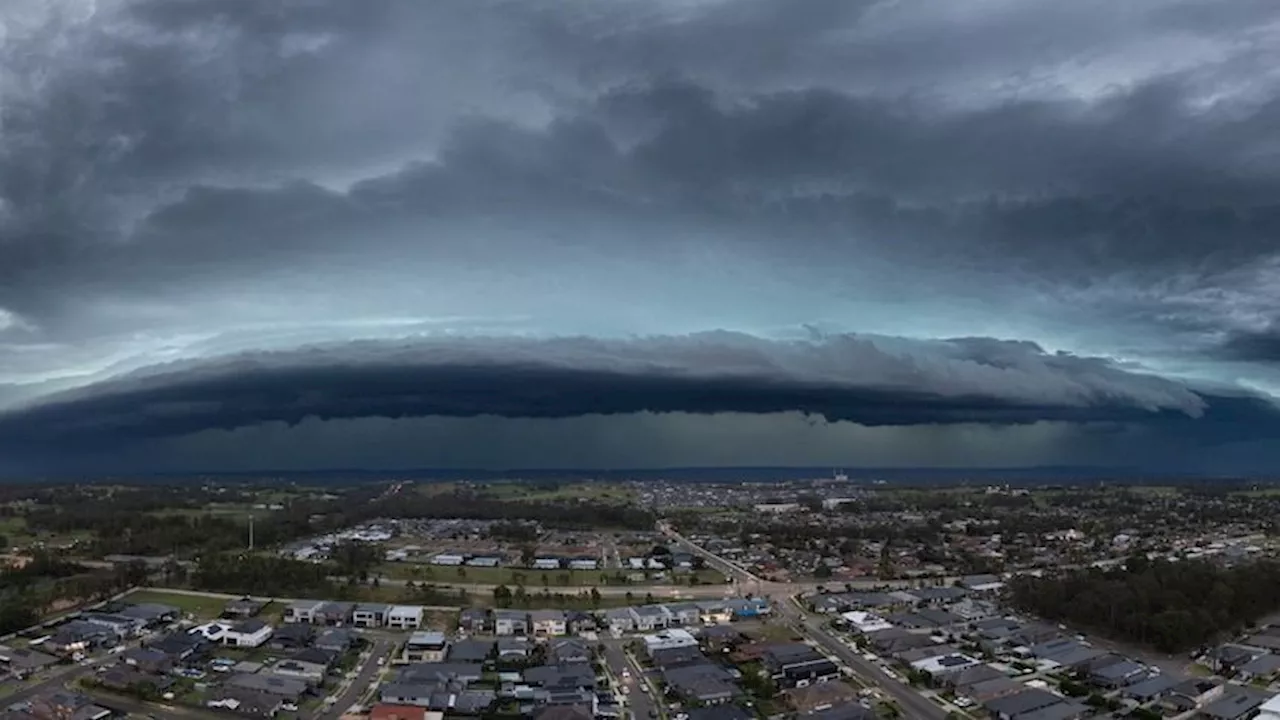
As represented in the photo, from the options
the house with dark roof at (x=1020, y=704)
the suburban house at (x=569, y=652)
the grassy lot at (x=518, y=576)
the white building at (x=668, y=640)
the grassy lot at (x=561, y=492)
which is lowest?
the house with dark roof at (x=1020, y=704)

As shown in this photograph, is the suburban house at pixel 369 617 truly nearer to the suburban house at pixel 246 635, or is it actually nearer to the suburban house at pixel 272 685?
the suburban house at pixel 246 635

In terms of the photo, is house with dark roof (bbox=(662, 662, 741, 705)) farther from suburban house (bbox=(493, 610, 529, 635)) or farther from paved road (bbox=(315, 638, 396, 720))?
paved road (bbox=(315, 638, 396, 720))

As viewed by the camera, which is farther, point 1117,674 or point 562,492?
point 562,492

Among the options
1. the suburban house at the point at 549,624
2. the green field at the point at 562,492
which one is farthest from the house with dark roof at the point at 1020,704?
the green field at the point at 562,492

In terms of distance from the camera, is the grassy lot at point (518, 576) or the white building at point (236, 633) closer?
the white building at point (236, 633)

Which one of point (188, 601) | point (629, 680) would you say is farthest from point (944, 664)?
point (188, 601)

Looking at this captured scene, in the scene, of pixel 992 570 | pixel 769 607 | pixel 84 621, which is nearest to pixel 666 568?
pixel 769 607

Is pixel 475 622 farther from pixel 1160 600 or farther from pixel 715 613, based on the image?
pixel 1160 600

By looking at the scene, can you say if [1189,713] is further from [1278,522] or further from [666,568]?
[1278,522]
